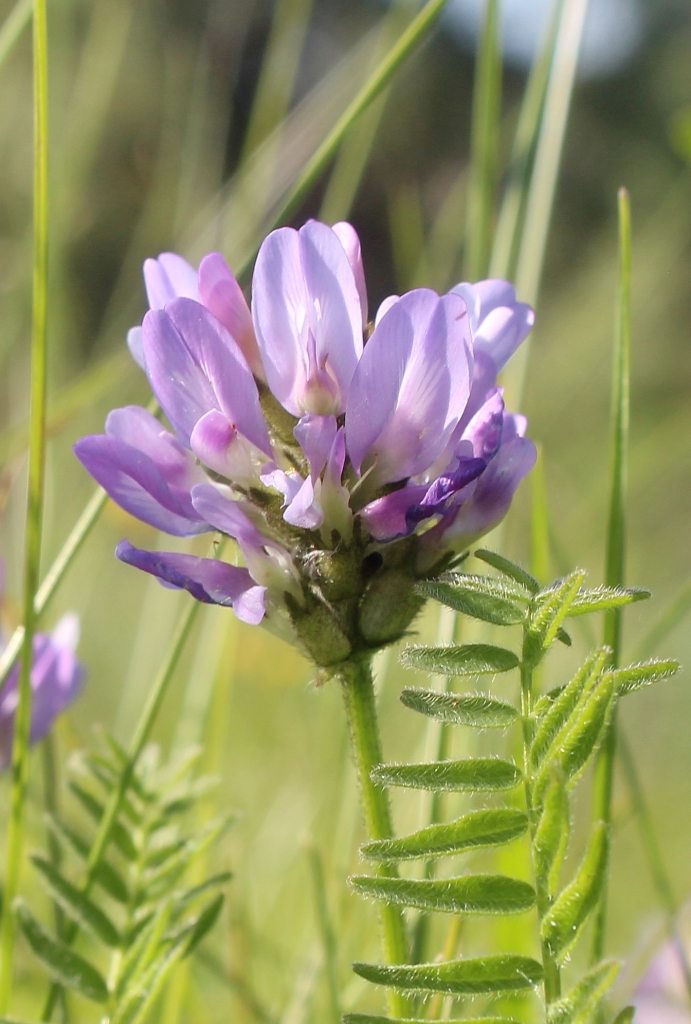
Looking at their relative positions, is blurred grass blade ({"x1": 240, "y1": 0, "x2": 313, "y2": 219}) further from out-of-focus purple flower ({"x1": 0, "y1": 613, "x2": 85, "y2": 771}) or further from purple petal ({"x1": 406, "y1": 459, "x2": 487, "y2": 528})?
purple petal ({"x1": 406, "y1": 459, "x2": 487, "y2": 528})

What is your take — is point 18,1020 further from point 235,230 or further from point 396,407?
point 235,230

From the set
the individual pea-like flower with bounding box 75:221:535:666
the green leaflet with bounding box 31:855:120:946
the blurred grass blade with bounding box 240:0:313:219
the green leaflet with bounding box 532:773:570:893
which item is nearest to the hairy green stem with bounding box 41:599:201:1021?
the green leaflet with bounding box 31:855:120:946

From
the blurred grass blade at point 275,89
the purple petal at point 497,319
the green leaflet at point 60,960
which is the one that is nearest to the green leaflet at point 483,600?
the purple petal at point 497,319

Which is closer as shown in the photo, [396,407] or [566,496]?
[396,407]

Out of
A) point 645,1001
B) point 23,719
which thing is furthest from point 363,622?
point 645,1001

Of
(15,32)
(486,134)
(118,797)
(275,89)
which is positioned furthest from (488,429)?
(275,89)

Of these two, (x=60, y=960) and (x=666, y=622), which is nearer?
(x=60, y=960)

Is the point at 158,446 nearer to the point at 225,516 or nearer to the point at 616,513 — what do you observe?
the point at 225,516
